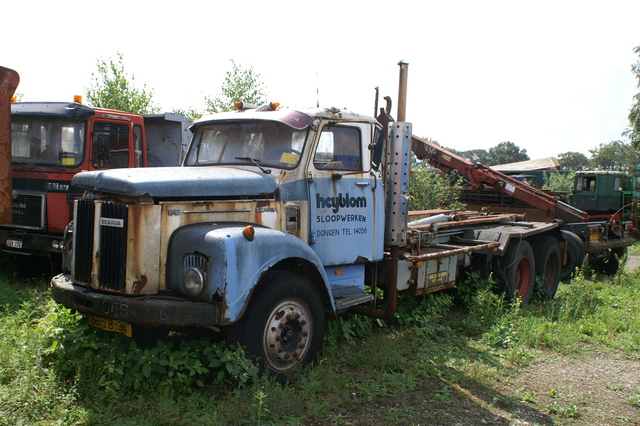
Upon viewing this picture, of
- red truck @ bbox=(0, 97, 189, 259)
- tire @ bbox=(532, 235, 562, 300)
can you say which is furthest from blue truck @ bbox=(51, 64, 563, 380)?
red truck @ bbox=(0, 97, 189, 259)

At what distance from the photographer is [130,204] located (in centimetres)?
430

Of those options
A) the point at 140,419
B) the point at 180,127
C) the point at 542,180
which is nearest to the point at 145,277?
the point at 140,419

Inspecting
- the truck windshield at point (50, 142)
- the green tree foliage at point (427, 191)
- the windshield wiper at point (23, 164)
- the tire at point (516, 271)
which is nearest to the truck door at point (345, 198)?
the tire at point (516, 271)

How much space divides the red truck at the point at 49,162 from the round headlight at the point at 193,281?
4.65 m

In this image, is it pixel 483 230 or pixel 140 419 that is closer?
pixel 140 419

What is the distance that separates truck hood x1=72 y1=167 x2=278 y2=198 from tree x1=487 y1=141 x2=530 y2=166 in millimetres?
76470

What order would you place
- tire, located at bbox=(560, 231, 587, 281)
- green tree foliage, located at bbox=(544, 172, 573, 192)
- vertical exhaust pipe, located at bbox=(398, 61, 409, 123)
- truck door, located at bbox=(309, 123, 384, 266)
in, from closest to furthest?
truck door, located at bbox=(309, 123, 384, 266)
vertical exhaust pipe, located at bbox=(398, 61, 409, 123)
tire, located at bbox=(560, 231, 587, 281)
green tree foliage, located at bbox=(544, 172, 573, 192)

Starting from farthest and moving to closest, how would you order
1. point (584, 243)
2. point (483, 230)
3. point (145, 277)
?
point (584, 243)
point (483, 230)
point (145, 277)

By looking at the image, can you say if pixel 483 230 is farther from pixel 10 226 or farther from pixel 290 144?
pixel 10 226

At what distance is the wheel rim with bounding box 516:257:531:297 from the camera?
28.3ft

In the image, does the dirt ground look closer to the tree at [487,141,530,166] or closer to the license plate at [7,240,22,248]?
the license plate at [7,240,22,248]

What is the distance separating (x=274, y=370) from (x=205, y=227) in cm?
134

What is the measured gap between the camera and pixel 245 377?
428cm

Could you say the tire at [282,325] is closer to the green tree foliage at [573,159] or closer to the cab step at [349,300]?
the cab step at [349,300]
